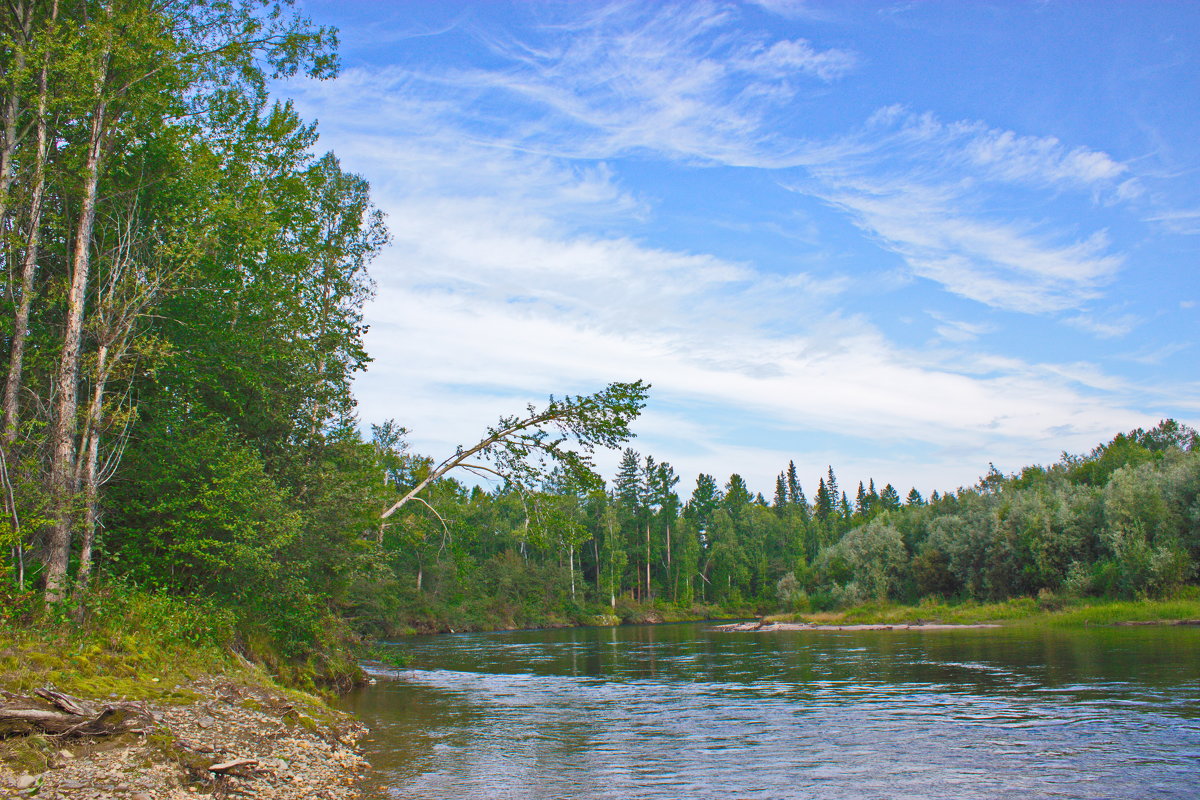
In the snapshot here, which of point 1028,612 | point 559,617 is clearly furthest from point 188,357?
point 559,617

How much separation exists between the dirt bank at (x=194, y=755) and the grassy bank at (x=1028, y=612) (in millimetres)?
48362

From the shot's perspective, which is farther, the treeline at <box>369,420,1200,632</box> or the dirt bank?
the treeline at <box>369,420,1200,632</box>

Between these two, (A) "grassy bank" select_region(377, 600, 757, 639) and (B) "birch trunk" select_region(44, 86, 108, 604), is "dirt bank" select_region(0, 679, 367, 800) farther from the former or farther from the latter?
(A) "grassy bank" select_region(377, 600, 757, 639)

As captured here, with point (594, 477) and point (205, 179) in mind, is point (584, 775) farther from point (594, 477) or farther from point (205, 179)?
point (205, 179)

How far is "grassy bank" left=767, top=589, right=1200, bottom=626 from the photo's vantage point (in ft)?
148

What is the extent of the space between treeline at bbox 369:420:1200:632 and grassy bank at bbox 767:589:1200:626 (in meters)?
1.43

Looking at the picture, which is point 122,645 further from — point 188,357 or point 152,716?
point 188,357

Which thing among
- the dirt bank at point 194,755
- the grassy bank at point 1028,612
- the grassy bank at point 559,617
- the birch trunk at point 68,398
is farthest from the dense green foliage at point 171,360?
the grassy bank at point 559,617

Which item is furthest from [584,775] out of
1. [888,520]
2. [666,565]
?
[666,565]

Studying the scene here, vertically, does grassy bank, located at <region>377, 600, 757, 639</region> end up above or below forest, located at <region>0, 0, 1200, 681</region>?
below

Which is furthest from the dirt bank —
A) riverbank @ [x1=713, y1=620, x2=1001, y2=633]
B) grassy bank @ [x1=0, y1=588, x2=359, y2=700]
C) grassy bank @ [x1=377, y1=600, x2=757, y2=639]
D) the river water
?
grassy bank @ [x1=377, y1=600, x2=757, y2=639]

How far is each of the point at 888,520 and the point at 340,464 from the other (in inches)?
2811

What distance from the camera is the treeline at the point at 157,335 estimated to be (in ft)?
50.6

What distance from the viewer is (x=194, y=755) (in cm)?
1017
